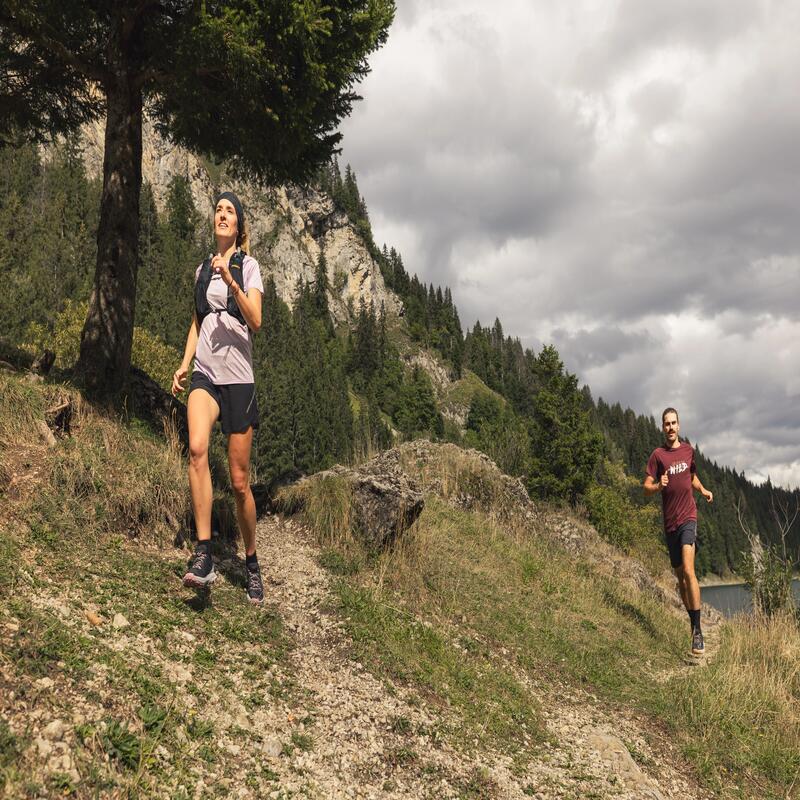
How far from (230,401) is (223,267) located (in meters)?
1.02

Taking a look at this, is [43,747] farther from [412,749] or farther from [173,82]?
[173,82]

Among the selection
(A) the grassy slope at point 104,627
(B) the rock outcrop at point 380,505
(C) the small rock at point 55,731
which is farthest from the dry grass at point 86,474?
(C) the small rock at point 55,731

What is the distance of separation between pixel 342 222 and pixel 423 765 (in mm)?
176481

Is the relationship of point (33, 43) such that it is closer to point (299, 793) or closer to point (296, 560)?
point (296, 560)

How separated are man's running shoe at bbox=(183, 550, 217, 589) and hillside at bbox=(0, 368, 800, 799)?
185mm

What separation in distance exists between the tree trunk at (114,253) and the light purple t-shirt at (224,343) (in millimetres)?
3798

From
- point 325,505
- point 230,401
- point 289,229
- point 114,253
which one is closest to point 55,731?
point 230,401

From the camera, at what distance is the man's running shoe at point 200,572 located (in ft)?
12.8

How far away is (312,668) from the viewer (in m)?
3.96

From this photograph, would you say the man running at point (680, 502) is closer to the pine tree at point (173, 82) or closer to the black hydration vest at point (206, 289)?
the black hydration vest at point (206, 289)

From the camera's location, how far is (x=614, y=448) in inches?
5994

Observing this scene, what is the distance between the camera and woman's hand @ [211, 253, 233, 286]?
3.84 m

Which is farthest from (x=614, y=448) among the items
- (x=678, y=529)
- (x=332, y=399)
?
(x=678, y=529)

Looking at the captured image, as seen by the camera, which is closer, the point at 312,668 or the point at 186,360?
the point at 312,668
